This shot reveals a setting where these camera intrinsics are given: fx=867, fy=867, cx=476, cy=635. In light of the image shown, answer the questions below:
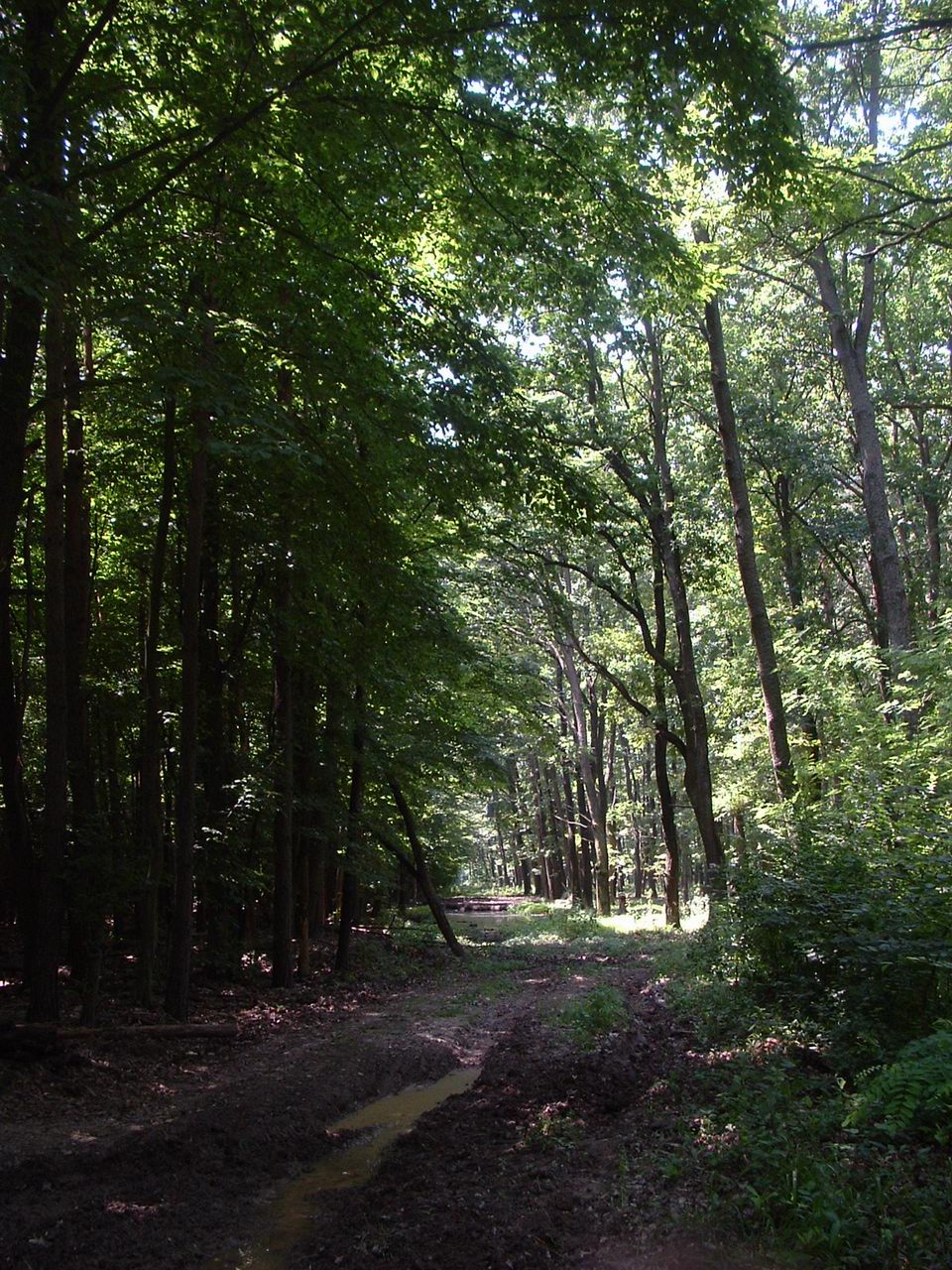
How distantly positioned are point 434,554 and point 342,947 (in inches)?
297

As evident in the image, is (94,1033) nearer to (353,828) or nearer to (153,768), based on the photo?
(153,768)

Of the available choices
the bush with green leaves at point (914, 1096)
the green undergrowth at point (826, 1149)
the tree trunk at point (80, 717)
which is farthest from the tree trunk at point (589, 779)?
the bush with green leaves at point (914, 1096)

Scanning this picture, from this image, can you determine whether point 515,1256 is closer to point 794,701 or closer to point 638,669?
point 794,701

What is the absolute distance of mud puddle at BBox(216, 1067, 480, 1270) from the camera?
489 cm

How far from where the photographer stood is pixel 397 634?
1163 cm

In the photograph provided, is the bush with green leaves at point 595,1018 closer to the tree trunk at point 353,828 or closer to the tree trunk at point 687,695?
the tree trunk at point 353,828

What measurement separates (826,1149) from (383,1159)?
3.30 m

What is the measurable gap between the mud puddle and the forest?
62 millimetres

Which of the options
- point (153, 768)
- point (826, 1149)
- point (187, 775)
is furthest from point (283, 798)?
point (826, 1149)

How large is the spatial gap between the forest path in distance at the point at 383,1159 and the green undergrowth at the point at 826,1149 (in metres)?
0.23

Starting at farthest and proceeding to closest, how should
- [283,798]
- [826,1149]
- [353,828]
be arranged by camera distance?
1. [353,828]
2. [283,798]
3. [826,1149]

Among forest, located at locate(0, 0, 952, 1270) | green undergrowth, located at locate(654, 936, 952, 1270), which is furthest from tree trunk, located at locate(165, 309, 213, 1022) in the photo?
green undergrowth, located at locate(654, 936, 952, 1270)

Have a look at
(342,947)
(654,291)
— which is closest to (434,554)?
(342,947)

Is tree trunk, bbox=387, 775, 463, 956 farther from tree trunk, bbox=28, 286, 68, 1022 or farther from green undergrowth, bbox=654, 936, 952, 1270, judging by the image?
green undergrowth, bbox=654, 936, 952, 1270
